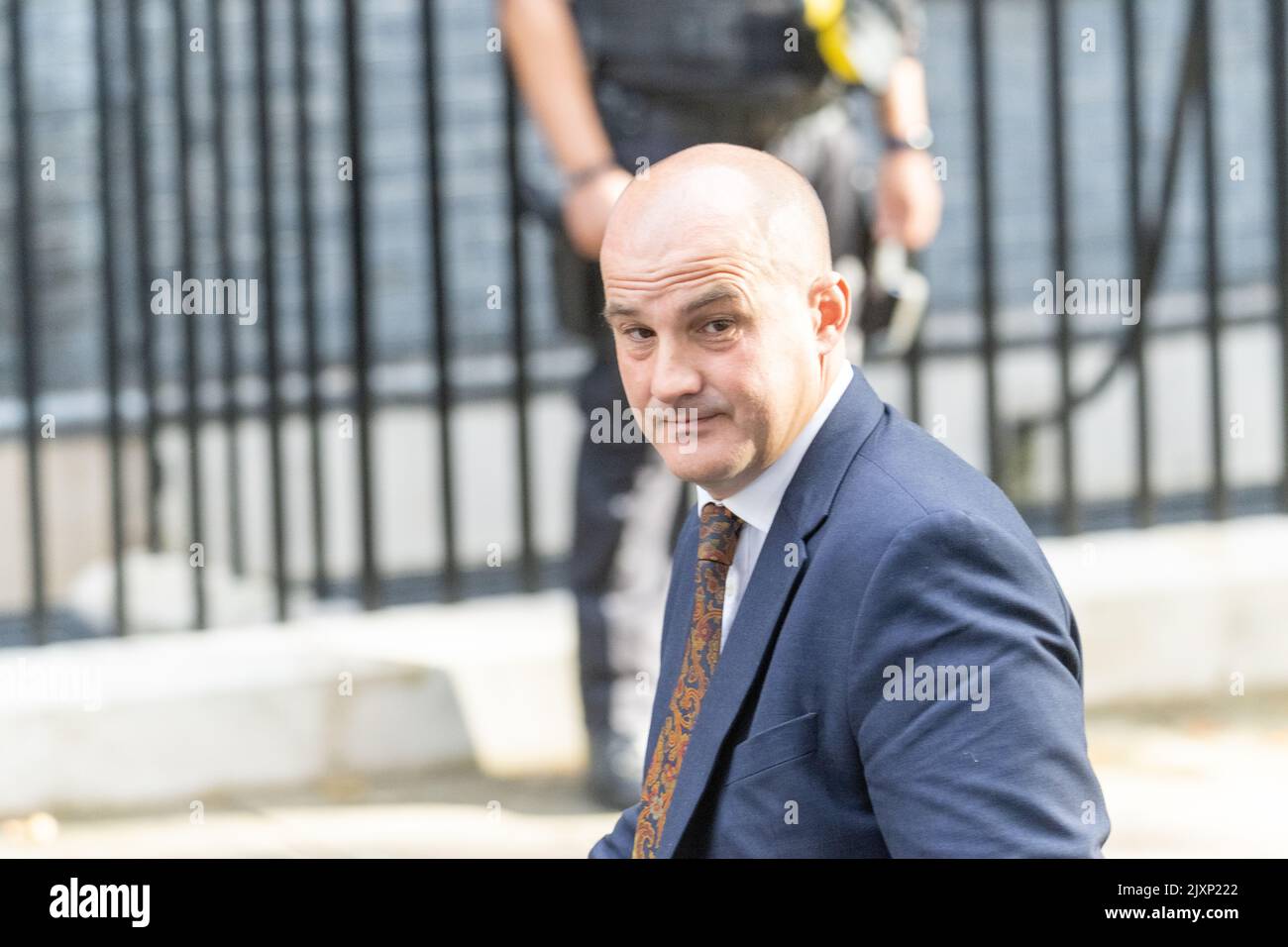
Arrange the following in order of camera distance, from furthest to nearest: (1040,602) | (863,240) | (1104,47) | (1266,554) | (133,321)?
1. (1104,47)
2. (1266,554)
3. (133,321)
4. (863,240)
5. (1040,602)

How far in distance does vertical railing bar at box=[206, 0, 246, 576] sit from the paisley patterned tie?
112 inches

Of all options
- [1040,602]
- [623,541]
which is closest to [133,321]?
[623,541]

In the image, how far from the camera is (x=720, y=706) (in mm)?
1986

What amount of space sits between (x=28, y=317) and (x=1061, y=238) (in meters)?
2.70

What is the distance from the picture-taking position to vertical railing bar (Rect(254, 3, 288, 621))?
15.3 ft

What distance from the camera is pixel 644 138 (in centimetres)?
423

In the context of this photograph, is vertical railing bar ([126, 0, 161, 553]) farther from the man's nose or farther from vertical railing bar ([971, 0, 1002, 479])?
the man's nose

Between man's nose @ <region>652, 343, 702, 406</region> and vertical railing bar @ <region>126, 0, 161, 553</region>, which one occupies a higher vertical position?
vertical railing bar @ <region>126, 0, 161, 553</region>

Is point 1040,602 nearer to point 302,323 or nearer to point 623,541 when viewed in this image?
point 623,541

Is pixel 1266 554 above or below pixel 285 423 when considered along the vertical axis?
below

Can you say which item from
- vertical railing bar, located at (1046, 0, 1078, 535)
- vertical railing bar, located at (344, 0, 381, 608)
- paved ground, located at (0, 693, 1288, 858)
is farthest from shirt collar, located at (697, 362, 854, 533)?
vertical railing bar, located at (1046, 0, 1078, 535)
